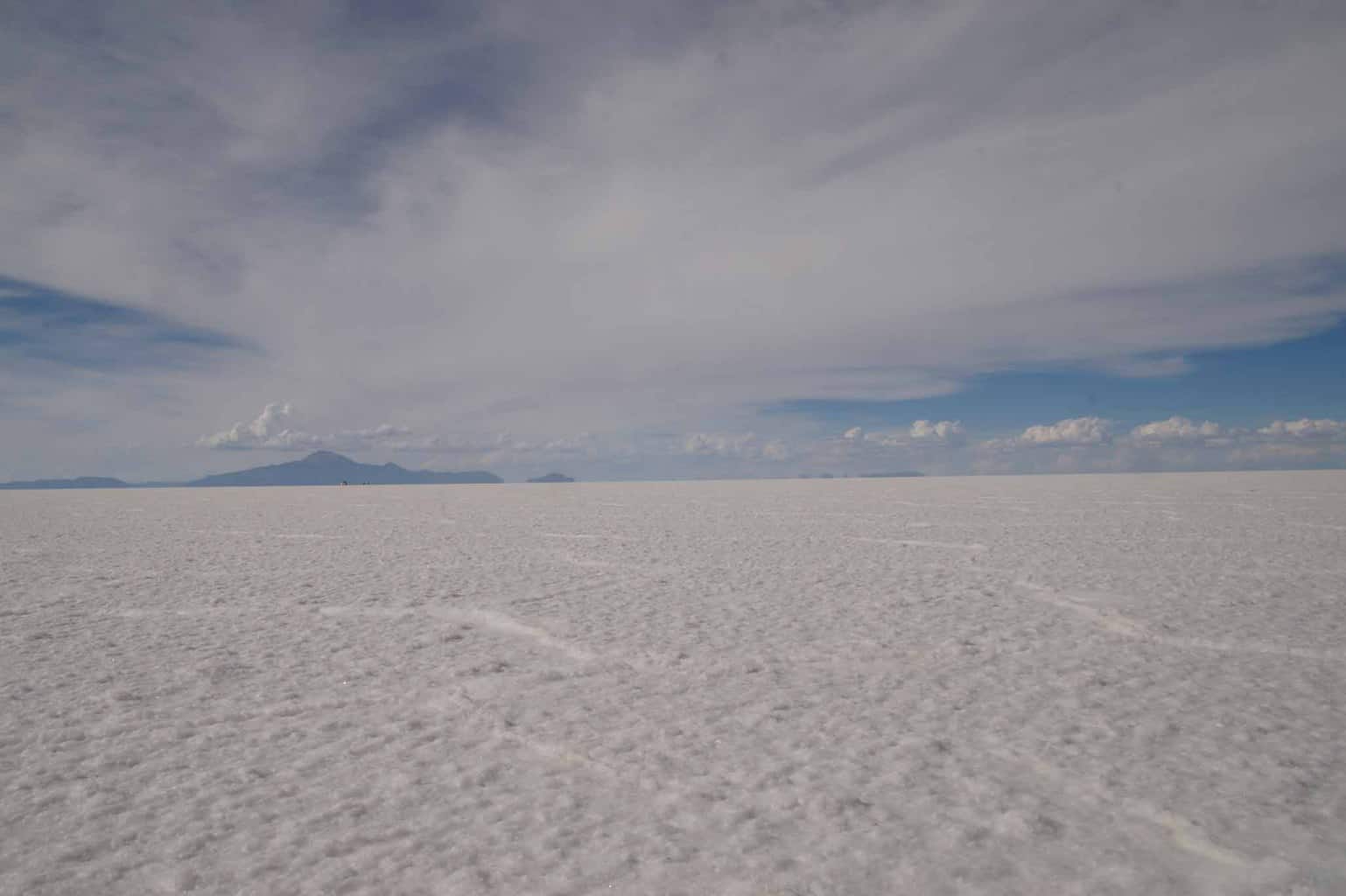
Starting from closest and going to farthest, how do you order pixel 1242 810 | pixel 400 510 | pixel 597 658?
pixel 1242 810 → pixel 597 658 → pixel 400 510

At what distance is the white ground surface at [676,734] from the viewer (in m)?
1.70

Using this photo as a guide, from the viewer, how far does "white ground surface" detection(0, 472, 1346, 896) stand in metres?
1.70

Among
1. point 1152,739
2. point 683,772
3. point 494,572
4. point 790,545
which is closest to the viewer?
point 683,772

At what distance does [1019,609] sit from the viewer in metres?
4.48

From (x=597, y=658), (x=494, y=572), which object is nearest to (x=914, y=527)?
(x=494, y=572)

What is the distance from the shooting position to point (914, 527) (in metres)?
9.88

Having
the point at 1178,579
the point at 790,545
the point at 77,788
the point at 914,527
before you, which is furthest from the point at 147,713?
the point at 914,527

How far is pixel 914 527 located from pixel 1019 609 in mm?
5531

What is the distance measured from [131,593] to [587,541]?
442 centimetres

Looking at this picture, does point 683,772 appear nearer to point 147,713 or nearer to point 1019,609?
point 147,713

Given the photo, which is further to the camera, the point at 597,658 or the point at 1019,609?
the point at 1019,609

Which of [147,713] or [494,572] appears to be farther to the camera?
[494,572]

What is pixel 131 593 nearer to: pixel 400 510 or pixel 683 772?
pixel 683 772

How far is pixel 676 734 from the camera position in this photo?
8.10ft
